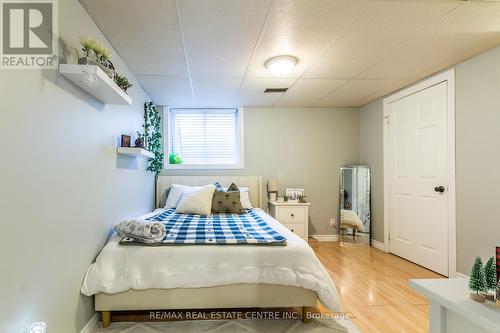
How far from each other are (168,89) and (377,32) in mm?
2543

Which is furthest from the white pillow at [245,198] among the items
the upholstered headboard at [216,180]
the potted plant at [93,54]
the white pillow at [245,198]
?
the potted plant at [93,54]

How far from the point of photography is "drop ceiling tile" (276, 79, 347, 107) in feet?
11.4

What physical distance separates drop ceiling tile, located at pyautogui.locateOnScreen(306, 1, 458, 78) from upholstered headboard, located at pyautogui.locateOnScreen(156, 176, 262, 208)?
207 centimetres

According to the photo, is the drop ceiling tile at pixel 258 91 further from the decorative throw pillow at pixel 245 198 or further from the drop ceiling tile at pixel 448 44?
the decorative throw pillow at pixel 245 198

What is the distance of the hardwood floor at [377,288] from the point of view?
7.01ft

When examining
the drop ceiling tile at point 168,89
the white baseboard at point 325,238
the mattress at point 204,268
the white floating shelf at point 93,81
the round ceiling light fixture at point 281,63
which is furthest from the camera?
the white baseboard at point 325,238

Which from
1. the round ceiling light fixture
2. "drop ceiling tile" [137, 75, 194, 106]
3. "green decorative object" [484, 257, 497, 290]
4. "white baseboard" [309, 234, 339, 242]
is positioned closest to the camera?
"green decorative object" [484, 257, 497, 290]

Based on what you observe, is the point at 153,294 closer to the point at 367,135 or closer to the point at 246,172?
the point at 246,172

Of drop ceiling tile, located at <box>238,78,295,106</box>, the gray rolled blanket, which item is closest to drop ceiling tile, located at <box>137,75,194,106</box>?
drop ceiling tile, located at <box>238,78,295,106</box>

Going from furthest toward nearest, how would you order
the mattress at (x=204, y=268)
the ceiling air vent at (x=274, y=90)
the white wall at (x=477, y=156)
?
→ the ceiling air vent at (x=274, y=90) < the white wall at (x=477, y=156) < the mattress at (x=204, y=268)

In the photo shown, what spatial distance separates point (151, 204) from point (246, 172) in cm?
157

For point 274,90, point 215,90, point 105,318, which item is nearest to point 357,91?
point 274,90

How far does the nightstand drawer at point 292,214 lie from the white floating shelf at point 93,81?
8.88 feet

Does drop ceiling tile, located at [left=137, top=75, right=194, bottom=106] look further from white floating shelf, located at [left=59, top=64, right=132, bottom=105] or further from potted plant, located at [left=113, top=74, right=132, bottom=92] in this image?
white floating shelf, located at [left=59, top=64, right=132, bottom=105]
